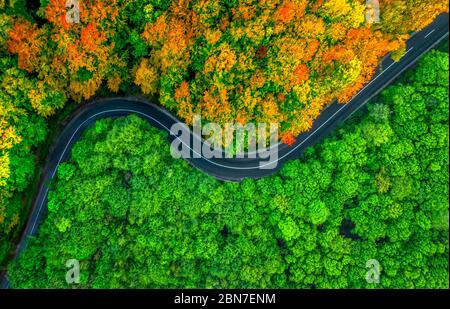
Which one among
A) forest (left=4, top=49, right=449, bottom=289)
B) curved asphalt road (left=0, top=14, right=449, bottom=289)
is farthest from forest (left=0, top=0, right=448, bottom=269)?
forest (left=4, top=49, right=449, bottom=289)

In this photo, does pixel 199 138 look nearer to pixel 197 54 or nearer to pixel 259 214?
pixel 197 54

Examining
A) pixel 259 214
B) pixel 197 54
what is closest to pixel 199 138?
pixel 197 54

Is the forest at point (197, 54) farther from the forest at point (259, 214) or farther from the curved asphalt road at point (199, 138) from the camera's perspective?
the forest at point (259, 214)

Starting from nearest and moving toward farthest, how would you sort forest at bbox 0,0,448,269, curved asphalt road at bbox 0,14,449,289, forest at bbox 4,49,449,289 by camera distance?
forest at bbox 0,0,448,269, forest at bbox 4,49,449,289, curved asphalt road at bbox 0,14,449,289

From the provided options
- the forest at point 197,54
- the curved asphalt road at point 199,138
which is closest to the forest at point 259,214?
the curved asphalt road at point 199,138

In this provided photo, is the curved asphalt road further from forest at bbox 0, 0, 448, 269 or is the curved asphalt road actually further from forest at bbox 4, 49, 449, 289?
A: forest at bbox 0, 0, 448, 269

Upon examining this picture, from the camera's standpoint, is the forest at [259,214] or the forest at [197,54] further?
the forest at [259,214]
